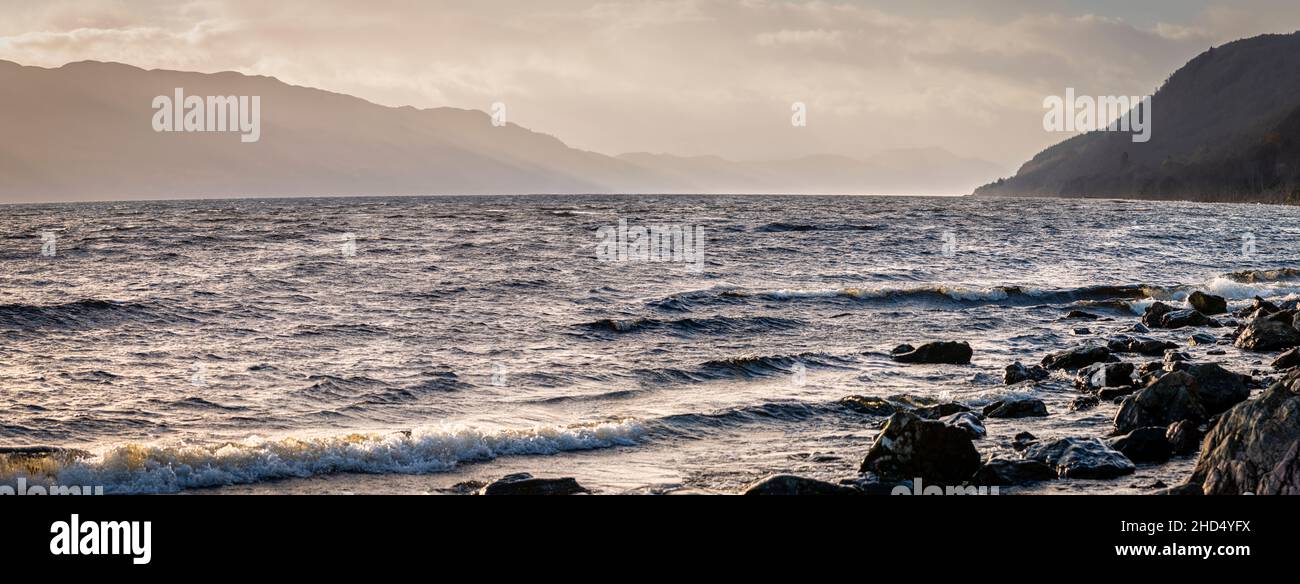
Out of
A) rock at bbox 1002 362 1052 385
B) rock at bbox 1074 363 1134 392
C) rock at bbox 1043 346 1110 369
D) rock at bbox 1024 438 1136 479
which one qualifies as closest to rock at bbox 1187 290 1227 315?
rock at bbox 1043 346 1110 369

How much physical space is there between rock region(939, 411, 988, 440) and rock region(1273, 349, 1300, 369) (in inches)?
301

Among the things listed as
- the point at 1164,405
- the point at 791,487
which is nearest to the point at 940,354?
the point at 1164,405

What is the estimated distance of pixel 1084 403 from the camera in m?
15.1

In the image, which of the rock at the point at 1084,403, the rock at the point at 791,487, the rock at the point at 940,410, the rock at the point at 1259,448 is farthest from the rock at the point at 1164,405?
the rock at the point at 791,487

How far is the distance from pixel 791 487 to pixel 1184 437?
5.79 meters

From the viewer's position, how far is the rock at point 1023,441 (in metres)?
12.0

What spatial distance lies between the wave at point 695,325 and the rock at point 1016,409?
1054 centimetres

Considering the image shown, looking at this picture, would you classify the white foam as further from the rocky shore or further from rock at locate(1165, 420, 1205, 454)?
rock at locate(1165, 420, 1205, 454)

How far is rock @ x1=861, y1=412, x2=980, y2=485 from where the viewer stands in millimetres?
10414
